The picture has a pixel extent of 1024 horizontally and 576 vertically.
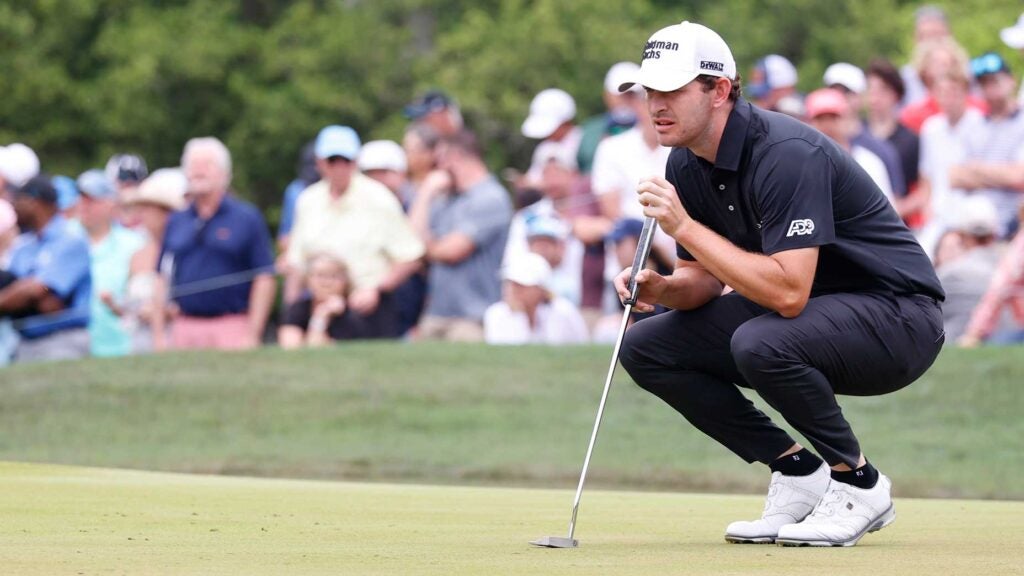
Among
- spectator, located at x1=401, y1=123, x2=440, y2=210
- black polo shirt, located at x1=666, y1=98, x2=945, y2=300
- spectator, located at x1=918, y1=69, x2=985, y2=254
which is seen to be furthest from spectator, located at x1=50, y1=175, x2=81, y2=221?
black polo shirt, located at x1=666, y1=98, x2=945, y2=300

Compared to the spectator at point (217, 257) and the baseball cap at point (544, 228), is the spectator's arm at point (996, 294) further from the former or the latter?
the spectator at point (217, 257)

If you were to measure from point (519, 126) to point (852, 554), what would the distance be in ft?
89.2

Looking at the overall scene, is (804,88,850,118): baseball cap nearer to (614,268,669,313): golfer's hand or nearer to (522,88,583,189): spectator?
(522,88,583,189): spectator

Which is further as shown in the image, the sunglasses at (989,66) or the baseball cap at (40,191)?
the baseball cap at (40,191)

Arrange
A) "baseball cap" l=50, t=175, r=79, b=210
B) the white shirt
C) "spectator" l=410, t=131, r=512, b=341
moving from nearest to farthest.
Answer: the white shirt
"spectator" l=410, t=131, r=512, b=341
"baseball cap" l=50, t=175, r=79, b=210

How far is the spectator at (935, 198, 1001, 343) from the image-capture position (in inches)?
464

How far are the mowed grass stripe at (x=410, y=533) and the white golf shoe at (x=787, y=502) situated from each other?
15cm

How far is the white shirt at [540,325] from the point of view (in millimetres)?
13328

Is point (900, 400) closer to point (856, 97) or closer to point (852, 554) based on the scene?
point (856, 97)

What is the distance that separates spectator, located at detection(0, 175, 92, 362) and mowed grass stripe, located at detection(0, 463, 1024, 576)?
464 cm

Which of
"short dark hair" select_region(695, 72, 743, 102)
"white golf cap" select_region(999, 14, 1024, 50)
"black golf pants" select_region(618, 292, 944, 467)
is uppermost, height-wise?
"white golf cap" select_region(999, 14, 1024, 50)

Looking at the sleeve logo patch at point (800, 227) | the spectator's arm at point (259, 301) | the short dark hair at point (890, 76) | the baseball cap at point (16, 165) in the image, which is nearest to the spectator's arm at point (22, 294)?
the baseball cap at point (16, 165)

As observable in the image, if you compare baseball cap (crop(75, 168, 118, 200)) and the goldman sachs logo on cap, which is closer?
the goldman sachs logo on cap

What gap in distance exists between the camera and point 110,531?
593 cm
